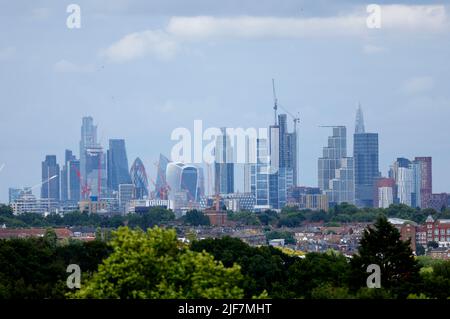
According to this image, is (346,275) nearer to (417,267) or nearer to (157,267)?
(417,267)

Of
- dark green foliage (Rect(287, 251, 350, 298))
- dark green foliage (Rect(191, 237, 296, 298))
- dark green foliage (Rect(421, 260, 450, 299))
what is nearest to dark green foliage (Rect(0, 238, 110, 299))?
dark green foliage (Rect(191, 237, 296, 298))

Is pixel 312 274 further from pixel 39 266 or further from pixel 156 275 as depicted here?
pixel 156 275

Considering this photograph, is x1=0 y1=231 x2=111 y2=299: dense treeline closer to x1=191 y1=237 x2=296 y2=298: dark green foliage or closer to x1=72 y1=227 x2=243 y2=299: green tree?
x1=191 y1=237 x2=296 y2=298: dark green foliage

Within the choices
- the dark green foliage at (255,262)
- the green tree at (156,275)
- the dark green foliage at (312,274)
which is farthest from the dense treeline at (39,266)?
the green tree at (156,275)

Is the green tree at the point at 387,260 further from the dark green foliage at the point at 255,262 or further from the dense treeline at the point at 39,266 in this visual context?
the dense treeline at the point at 39,266
